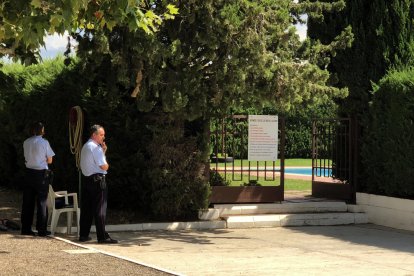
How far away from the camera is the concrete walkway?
8.27m

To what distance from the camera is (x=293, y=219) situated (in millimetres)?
12758

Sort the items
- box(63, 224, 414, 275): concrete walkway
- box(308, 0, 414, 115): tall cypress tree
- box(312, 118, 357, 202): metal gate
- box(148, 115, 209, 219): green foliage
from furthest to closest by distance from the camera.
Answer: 1. box(312, 118, 357, 202): metal gate
2. box(308, 0, 414, 115): tall cypress tree
3. box(148, 115, 209, 219): green foliage
4. box(63, 224, 414, 275): concrete walkway

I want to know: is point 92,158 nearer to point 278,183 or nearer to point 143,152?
point 143,152

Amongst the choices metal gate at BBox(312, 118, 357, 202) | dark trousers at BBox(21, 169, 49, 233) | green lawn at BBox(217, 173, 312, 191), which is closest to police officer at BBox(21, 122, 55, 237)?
dark trousers at BBox(21, 169, 49, 233)

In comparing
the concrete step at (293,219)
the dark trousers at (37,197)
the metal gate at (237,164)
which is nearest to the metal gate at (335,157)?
the concrete step at (293,219)

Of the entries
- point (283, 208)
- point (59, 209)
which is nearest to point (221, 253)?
point (59, 209)

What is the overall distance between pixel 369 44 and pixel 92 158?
734 cm

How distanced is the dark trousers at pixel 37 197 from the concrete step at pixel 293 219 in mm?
3696

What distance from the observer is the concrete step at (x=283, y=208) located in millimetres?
12844

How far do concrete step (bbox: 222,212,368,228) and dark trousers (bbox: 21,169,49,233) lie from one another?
12.1ft

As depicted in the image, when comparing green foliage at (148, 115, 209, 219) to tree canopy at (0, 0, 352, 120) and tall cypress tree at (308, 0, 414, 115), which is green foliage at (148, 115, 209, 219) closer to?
tree canopy at (0, 0, 352, 120)

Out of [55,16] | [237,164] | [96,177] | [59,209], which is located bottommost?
[59,209]

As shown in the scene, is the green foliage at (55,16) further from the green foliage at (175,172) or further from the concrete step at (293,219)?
the concrete step at (293,219)

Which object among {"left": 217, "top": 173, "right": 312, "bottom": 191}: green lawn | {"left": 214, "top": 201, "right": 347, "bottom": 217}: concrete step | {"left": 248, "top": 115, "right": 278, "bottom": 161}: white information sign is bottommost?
{"left": 214, "top": 201, "right": 347, "bottom": 217}: concrete step
